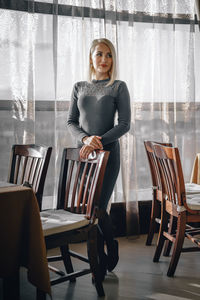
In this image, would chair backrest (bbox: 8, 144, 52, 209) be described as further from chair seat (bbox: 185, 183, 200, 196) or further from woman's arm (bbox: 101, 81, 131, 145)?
chair seat (bbox: 185, 183, 200, 196)

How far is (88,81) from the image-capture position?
2518mm

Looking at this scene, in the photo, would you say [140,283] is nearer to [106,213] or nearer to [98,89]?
[106,213]

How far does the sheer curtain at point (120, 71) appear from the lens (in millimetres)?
2924

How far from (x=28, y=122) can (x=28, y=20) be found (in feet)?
2.51

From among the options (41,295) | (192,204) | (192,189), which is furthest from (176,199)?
(41,295)

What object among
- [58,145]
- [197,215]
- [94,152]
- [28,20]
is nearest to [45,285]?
[94,152]

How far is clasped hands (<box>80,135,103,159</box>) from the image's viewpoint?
2.09m

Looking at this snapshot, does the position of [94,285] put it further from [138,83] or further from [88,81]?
[138,83]

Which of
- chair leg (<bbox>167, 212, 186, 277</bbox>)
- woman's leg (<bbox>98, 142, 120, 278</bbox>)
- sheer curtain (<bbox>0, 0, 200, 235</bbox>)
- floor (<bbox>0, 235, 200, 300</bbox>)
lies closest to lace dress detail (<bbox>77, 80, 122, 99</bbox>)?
woman's leg (<bbox>98, 142, 120, 278</bbox>)

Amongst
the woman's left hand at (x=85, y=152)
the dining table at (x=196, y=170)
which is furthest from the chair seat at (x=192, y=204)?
the woman's left hand at (x=85, y=152)

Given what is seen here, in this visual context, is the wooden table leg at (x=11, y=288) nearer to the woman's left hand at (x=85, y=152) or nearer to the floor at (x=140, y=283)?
the floor at (x=140, y=283)

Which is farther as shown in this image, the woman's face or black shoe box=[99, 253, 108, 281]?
the woman's face

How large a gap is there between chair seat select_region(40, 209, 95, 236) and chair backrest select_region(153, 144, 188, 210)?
Answer: 2.01 ft

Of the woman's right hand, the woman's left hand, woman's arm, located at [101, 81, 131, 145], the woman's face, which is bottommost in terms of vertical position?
the woman's left hand
